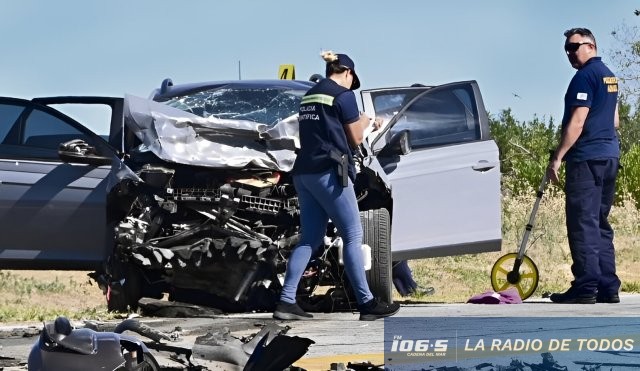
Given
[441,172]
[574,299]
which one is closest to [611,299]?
[574,299]

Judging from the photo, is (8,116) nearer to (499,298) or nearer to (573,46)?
(499,298)

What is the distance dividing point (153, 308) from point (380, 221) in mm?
1750

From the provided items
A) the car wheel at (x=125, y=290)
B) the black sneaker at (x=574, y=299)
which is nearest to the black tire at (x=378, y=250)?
the black sneaker at (x=574, y=299)

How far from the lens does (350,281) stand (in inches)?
365

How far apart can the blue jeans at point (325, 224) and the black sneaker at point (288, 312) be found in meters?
0.04

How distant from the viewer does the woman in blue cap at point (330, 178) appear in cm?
899

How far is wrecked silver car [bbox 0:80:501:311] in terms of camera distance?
974cm

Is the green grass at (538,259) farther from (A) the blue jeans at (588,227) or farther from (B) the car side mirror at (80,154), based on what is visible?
(B) the car side mirror at (80,154)

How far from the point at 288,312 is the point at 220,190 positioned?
1062 millimetres

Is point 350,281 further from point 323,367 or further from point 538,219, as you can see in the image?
point 538,219

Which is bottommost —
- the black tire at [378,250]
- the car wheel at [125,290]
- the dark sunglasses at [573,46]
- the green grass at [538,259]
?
the green grass at [538,259]

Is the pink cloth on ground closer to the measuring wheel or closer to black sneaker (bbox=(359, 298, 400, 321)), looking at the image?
the measuring wheel

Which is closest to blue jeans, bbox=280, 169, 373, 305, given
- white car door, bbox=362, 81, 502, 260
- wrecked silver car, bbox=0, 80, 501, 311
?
wrecked silver car, bbox=0, 80, 501, 311

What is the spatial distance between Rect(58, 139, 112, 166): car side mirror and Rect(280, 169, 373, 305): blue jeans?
1.81 metres
